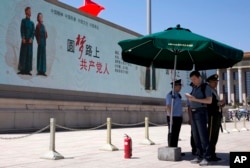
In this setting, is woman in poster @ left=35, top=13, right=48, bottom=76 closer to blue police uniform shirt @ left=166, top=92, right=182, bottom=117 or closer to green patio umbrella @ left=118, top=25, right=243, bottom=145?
green patio umbrella @ left=118, top=25, right=243, bottom=145

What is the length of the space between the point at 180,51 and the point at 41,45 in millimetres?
15384

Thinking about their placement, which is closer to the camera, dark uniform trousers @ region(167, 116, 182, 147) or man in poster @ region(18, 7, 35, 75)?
dark uniform trousers @ region(167, 116, 182, 147)

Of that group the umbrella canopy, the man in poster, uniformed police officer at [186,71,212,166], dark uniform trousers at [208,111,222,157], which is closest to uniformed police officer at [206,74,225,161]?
dark uniform trousers at [208,111,222,157]

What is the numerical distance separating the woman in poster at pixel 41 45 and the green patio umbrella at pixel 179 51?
13710 mm

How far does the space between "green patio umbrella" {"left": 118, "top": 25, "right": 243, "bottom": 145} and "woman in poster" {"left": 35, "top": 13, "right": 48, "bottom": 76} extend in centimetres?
1371

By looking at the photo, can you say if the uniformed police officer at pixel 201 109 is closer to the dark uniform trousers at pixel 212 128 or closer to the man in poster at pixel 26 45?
the dark uniform trousers at pixel 212 128

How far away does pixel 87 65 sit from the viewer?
26172 mm

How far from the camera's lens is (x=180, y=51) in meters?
8.67

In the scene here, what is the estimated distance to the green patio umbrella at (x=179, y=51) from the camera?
7.31 metres

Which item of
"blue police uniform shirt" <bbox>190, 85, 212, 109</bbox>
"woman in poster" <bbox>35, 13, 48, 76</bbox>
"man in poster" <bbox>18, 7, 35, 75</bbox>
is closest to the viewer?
"blue police uniform shirt" <bbox>190, 85, 212, 109</bbox>

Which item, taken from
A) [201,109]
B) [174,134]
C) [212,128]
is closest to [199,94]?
[201,109]

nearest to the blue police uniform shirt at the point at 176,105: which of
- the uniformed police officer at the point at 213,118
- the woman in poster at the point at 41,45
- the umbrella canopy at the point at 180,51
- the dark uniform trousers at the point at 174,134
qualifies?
the dark uniform trousers at the point at 174,134

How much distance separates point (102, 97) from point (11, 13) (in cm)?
1050

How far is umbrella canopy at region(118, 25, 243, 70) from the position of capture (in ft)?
24.0
